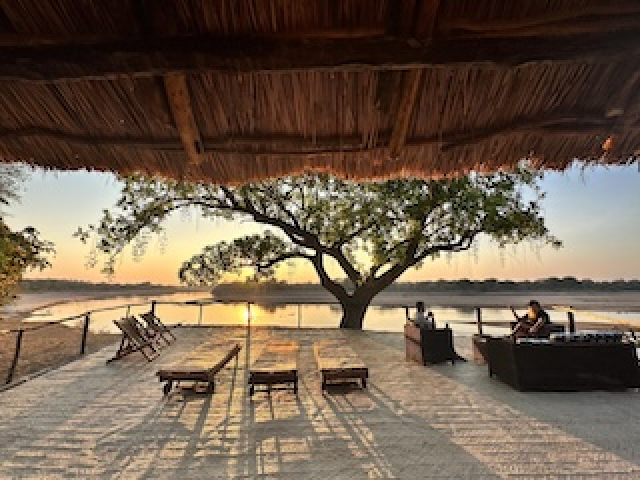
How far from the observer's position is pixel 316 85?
1681mm

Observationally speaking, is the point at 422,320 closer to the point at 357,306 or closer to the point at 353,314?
the point at 357,306

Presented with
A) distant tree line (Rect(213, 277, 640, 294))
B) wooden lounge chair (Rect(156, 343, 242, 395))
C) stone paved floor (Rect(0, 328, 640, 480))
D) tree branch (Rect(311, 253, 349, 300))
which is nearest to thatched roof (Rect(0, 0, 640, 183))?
stone paved floor (Rect(0, 328, 640, 480))

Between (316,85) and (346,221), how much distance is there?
1107cm

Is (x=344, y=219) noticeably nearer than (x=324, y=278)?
Yes

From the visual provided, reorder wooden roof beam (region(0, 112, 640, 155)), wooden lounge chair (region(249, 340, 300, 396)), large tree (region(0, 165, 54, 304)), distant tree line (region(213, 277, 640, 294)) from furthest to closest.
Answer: distant tree line (region(213, 277, 640, 294)), large tree (region(0, 165, 54, 304)), wooden lounge chair (region(249, 340, 300, 396)), wooden roof beam (region(0, 112, 640, 155))

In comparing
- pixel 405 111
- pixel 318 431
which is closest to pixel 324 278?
pixel 318 431

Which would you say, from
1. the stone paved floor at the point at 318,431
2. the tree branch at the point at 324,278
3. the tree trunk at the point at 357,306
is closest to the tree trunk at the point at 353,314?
the tree trunk at the point at 357,306

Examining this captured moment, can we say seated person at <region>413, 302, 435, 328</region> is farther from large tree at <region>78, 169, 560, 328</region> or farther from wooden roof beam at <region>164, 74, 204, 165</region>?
wooden roof beam at <region>164, 74, 204, 165</region>

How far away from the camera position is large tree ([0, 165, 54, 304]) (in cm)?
726

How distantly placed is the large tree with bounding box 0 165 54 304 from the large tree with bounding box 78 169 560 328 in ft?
10.3

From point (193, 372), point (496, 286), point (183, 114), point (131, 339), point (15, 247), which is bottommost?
point (193, 372)

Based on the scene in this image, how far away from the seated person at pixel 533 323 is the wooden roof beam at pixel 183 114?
20.7 ft

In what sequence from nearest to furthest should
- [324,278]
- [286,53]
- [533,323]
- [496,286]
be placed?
[286,53] < [533,323] < [324,278] < [496,286]

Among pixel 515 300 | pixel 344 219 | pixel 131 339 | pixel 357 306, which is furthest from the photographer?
pixel 515 300
